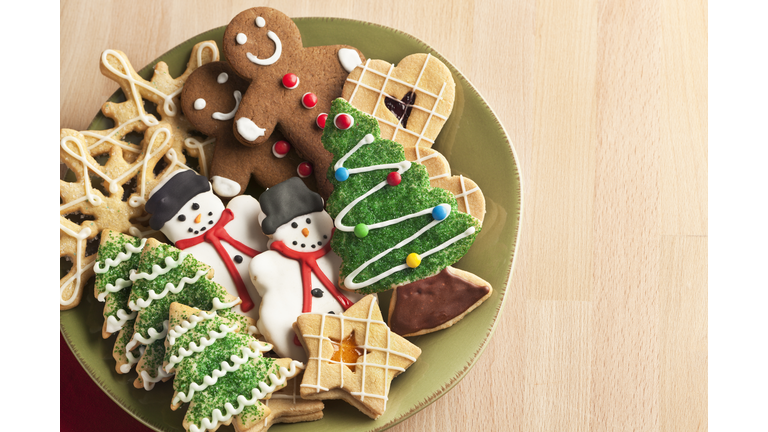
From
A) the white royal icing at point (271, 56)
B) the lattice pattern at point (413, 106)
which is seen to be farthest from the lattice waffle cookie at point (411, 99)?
the white royal icing at point (271, 56)

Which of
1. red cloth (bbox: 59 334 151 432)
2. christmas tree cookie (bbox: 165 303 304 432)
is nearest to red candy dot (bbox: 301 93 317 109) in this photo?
christmas tree cookie (bbox: 165 303 304 432)

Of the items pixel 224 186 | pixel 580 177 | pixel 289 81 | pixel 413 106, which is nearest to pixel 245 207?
pixel 224 186

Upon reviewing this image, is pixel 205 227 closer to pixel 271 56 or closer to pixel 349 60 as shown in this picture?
pixel 271 56

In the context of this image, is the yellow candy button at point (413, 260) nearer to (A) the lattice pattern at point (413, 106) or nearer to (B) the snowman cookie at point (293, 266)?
(B) the snowman cookie at point (293, 266)

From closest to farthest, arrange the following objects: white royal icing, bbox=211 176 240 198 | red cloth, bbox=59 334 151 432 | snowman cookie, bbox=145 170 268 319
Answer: snowman cookie, bbox=145 170 268 319
white royal icing, bbox=211 176 240 198
red cloth, bbox=59 334 151 432

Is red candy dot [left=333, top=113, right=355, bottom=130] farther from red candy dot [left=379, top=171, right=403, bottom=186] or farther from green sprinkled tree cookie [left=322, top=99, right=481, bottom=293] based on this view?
red candy dot [left=379, top=171, right=403, bottom=186]

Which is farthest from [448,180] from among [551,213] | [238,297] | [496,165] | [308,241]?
[238,297]
